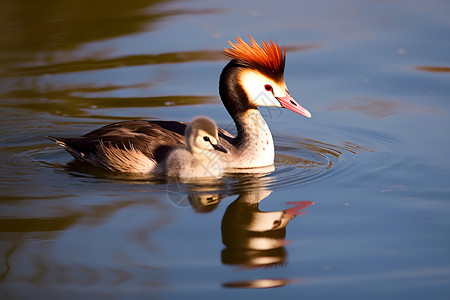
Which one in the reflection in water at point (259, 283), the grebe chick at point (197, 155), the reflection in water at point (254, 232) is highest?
the grebe chick at point (197, 155)

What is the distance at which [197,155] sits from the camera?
7590mm

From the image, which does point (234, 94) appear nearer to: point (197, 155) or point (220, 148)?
point (220, 148)

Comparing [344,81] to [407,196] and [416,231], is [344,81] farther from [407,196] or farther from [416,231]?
[416,231]

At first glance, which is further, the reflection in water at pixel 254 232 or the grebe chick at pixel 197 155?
the grebe chick at pixel 197 155

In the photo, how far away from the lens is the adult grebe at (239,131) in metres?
7.77

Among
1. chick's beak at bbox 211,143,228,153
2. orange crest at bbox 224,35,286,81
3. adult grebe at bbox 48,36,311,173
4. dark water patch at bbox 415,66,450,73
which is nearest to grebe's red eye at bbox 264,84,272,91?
adult grebe at bbox 48,36,311,173

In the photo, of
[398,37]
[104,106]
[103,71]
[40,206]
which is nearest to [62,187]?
[40,206]

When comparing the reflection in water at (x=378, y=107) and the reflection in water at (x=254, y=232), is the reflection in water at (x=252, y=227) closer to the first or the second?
the reflection in water at (x=254, y=232)

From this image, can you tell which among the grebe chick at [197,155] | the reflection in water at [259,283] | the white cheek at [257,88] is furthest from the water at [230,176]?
the white cheek at [257,88]

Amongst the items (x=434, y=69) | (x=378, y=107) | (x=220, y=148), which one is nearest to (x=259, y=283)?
(x=220, y=148)

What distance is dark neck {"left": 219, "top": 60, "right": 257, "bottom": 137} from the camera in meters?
7.96

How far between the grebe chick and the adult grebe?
175 millimetres

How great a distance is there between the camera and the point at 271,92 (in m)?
8.12

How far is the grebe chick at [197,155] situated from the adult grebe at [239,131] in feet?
0.57
